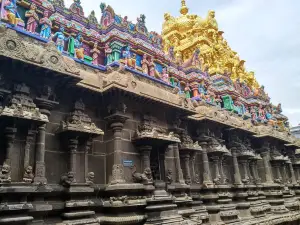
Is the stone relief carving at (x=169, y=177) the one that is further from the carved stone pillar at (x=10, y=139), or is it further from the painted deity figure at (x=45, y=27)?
the painted deity figure at (x=45, y=27)

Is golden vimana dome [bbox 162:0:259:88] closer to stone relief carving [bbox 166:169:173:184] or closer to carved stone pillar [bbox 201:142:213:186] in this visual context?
carved stone pillar [bbox 201:142:213:186]

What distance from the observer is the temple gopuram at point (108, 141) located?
6891 mm

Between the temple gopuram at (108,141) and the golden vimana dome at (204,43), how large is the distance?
32.6 ft

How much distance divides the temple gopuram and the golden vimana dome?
391 inches

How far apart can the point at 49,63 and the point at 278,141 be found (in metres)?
19.0

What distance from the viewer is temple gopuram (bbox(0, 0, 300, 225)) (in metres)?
6.89

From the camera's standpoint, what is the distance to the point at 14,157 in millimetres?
6742

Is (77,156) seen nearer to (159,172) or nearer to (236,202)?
(159,172)

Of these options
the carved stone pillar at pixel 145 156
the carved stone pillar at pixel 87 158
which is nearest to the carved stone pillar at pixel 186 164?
the carved stone pillar at pixel 145 156

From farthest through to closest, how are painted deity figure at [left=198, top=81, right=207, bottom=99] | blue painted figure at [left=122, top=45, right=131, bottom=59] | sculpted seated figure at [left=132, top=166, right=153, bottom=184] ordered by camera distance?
painted deity figure at [left=198, top=81, right=207, bottom=99], blue painted figure at [left=122, top=45, right=131, bottom=59], sculpted seated figure at [left=132, top=166, right=153, bottom=184]

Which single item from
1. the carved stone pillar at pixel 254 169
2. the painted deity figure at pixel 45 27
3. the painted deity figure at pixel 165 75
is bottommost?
the carved stone pillar at pixel 254 169

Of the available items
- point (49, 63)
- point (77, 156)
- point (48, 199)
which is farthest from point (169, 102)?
point (48, 199)

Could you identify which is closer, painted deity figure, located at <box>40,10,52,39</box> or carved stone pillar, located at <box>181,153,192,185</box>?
carved stone pillar, located at <box>181,153,192,185</box>

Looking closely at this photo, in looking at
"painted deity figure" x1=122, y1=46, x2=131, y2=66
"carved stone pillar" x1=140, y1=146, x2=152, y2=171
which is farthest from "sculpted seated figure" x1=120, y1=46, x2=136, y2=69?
"carved stone pillar" x1=140, y1=146, x2=152, y2=171
